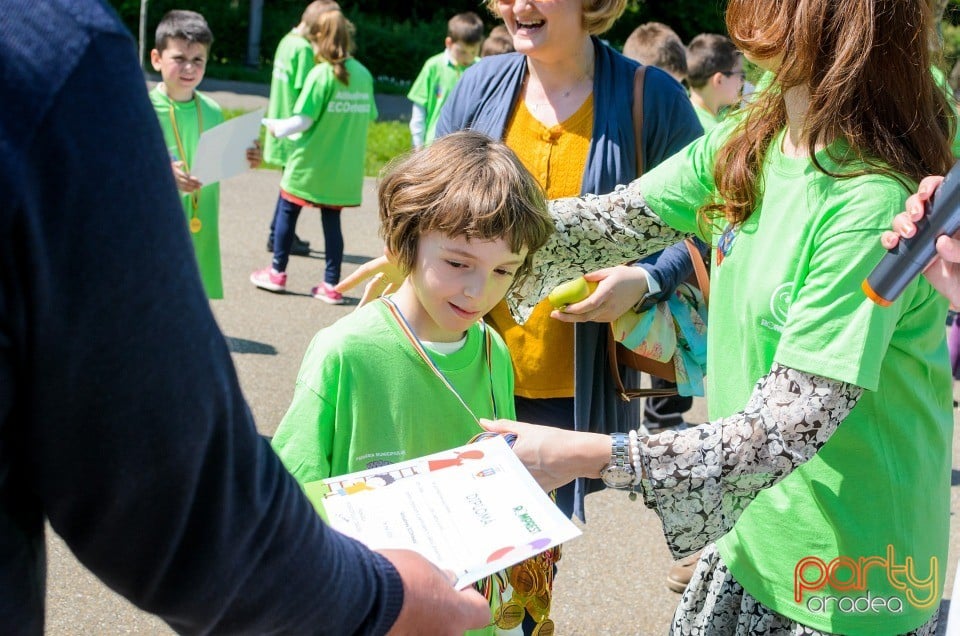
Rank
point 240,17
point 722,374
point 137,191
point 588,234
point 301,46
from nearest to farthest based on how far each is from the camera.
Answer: point 137,191 → point 722,374 → point 588,234 → point 301,46 → point 240,17

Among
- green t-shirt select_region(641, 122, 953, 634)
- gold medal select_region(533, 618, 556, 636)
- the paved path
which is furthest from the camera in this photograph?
the paved path

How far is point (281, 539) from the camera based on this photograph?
126cm

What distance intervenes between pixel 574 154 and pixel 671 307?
520mm

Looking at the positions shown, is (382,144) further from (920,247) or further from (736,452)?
(920,247)

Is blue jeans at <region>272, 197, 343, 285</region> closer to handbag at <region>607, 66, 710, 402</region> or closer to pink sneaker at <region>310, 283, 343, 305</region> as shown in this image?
pink sneaker at <region>310, 283, 343, 305</region>

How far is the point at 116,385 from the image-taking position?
1.06m

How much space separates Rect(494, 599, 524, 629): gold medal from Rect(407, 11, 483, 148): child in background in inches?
309

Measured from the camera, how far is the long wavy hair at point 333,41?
8.03m

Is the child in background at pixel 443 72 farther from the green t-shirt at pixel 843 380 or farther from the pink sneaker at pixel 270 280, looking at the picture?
the green t-shirt at pixel 843 380

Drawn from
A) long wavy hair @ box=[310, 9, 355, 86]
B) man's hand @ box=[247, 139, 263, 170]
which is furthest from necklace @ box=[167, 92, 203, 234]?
long wavy hair @ box=[310, 9, 355, 86]

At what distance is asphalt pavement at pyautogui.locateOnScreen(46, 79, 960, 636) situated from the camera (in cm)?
375

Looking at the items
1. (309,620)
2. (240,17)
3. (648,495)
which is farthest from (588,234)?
(240,17)

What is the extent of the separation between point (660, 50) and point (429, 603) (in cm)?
573

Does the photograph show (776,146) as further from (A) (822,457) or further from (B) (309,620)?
(B) (309,620)
